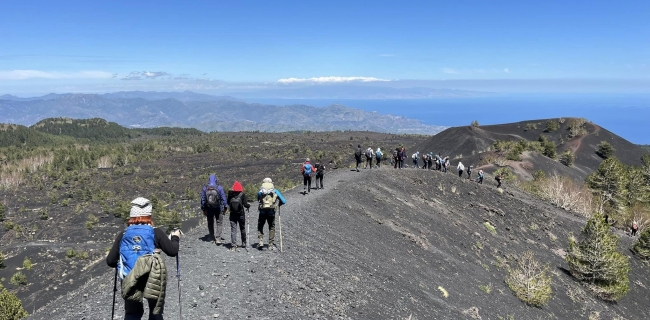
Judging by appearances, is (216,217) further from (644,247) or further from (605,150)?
(605,150)

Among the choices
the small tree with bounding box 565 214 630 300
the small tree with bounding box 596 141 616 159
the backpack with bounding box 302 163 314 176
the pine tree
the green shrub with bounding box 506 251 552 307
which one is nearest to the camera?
the green shrub with bounding box 506 251 552 307

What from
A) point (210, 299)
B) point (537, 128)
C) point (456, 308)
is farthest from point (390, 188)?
point (537, 128)

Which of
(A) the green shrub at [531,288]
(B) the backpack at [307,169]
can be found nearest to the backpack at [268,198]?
(B) the backpack at [307,169]

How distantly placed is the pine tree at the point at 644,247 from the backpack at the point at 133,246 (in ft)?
113

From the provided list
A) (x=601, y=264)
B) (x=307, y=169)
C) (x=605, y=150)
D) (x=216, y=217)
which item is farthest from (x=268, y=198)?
(x=605, y=150)

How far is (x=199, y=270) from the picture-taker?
31.1ft

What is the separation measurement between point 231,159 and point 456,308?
70720mm

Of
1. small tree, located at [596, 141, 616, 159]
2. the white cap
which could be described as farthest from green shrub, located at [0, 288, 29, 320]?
Answer: small tree, located at [596, 141, 616, 159]

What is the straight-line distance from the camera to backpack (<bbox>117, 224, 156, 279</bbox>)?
15.6 ft

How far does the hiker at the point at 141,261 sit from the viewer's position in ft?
15.0

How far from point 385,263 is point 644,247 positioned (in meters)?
25.8

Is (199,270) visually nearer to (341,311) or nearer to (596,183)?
(341,311)

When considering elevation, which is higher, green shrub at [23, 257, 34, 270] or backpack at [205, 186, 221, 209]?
backpack at [205, 186, 221, 209]

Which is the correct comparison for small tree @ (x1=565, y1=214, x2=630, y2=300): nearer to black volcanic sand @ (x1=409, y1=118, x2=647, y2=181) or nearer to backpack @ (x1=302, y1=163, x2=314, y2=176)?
backpack @ (x1=302, y1=163, x2=314, y2=176)
